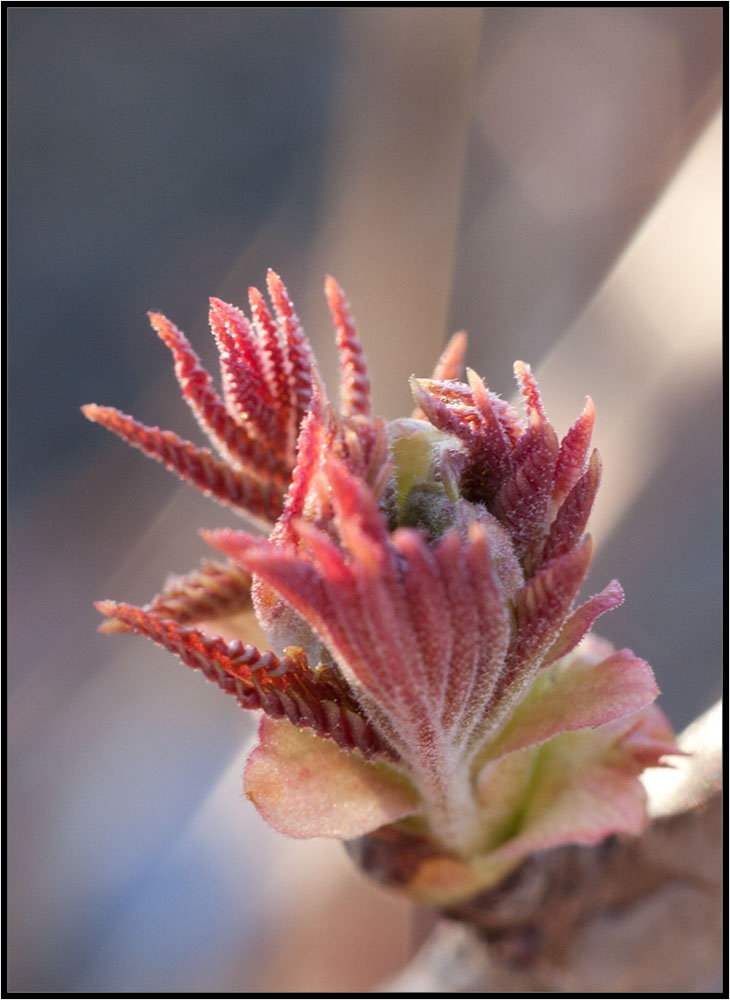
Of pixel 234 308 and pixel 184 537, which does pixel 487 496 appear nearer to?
pixel 234 308

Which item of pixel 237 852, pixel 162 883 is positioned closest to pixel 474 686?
pixel 237 852

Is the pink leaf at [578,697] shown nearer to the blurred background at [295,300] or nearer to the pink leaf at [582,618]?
the pink leaf at [582,618]

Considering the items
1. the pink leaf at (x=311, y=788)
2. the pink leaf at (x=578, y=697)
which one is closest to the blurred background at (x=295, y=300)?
the pink leaf at (x=578, y=697)

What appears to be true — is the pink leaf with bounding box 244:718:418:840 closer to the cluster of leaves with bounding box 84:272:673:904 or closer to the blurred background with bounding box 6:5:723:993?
the cluster of leaves with bounding box 84:272:673:904

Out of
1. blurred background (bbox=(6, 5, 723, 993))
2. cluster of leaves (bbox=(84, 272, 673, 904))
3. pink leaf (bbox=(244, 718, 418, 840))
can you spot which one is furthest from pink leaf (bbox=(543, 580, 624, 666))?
blurred background (bbox=(6, 5, 723, 993))

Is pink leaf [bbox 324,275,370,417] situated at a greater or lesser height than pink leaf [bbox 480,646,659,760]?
greater

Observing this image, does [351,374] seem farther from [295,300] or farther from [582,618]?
[295,300]

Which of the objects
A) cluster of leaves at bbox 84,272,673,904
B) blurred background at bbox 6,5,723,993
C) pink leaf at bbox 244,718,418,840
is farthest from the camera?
blurred background at bbox 6,5,723,993

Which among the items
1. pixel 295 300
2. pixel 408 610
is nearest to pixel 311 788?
pixel 408 610
